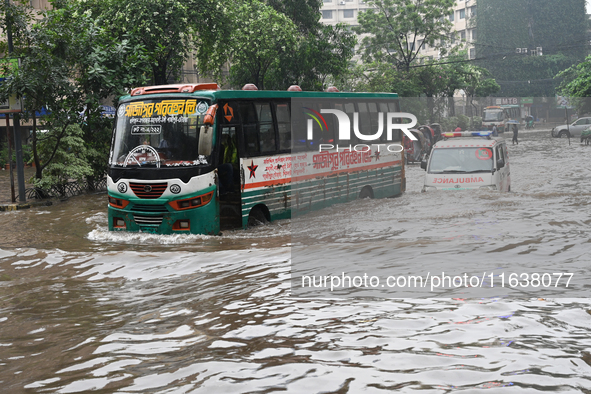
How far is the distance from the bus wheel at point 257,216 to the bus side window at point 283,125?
3.99 ft

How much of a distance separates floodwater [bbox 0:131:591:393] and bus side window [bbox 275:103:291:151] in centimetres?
186

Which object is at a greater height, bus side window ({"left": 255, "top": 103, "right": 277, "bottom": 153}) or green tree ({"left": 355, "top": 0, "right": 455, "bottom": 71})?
green tree ({"left": 355, "top": 0, "right": 455, "bottom": 71})

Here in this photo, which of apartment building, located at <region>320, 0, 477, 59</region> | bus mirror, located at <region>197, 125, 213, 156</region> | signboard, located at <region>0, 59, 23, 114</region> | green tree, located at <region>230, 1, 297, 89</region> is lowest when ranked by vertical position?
bus mirror, located at <region>197, 125, 213, 156</region>

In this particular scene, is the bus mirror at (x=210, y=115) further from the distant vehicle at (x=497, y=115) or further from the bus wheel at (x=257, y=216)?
the distant vehicle at (x=497, y=115)

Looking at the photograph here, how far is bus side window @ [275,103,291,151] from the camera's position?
12195mm

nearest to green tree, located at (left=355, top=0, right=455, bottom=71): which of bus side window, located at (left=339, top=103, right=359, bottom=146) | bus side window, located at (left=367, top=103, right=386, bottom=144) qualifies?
bus side window, located at (left=367, top=103, right=386, bottom=144)

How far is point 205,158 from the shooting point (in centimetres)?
1071

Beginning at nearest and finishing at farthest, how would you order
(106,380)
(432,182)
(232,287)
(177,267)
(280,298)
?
(106,380), (280,298), (232,287), (177,267), (432,182)

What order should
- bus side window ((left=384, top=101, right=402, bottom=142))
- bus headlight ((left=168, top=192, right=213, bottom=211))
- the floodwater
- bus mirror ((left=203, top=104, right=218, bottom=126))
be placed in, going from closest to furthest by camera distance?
the floodwater < bus mirror ((left=203, top=104, right=218, bottom=126)) < bus headlight ((left=168, top=192, right=213, bottom=211)) < bus side window ((left=384, top=101, right=402, bottom=142))

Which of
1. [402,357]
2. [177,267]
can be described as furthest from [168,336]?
[177,267]

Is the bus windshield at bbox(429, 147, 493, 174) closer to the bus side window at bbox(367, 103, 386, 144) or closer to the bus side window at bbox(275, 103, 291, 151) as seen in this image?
the bus side window at bbox(367, 103, 386, 144)

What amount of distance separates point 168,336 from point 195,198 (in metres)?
5.07

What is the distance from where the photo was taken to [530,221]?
1118 centimetres

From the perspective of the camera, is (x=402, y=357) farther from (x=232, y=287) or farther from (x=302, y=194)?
(x=302, y=194)
